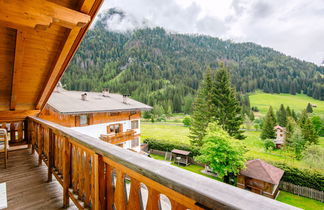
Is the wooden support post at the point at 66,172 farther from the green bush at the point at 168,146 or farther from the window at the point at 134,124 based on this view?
the green bush at the point at 168,146

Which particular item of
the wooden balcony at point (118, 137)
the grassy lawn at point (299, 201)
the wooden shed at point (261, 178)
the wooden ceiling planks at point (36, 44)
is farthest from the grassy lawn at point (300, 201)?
the wooden ceiling planks at point (36, 44)

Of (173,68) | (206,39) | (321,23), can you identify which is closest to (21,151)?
(173,68)

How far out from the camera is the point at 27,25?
6.29 ft

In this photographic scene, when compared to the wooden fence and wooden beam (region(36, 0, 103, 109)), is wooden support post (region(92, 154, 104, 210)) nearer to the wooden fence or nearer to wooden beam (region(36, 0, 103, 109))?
wooden beam (region(36, 0, 103, 109))

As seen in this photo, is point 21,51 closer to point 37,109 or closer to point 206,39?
point 37,109

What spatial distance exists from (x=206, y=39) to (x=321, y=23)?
89.2 metres

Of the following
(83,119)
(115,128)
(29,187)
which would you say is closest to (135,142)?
(115,128)

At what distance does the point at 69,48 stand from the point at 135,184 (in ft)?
8.91

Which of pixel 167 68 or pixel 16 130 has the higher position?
pixel 167 68

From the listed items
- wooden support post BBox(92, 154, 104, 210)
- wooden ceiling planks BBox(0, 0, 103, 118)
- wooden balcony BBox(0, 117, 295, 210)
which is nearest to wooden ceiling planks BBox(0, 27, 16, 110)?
wooden ceiling planks BBox(0, 0, 103, 118)

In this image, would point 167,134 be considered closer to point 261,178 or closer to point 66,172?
point 261,178

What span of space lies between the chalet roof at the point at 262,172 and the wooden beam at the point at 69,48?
12.2m

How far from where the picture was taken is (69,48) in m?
2.81

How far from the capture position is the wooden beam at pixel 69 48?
215 cm
